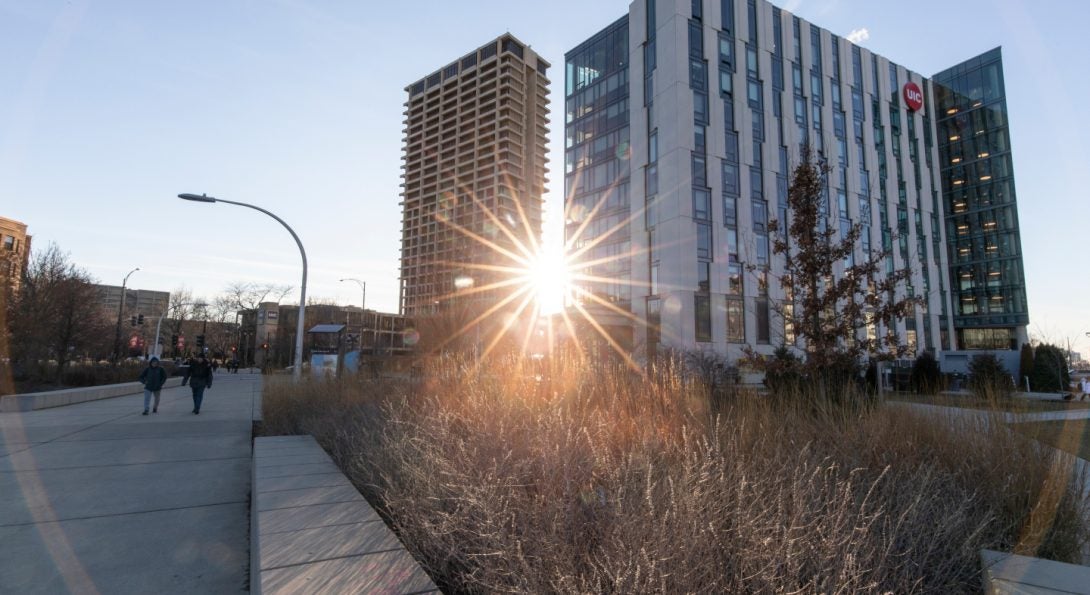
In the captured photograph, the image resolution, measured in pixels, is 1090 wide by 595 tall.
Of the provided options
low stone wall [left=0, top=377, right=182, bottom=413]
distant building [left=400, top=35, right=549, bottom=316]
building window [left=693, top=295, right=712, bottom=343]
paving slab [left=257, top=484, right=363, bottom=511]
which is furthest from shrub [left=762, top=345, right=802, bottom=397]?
distant building [left=400, top=35, right=549, bottom=316]

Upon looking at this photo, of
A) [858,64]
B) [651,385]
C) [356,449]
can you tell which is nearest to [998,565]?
[651,385]

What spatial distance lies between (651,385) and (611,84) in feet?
132

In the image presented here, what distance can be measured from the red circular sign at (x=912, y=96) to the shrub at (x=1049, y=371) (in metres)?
27.4

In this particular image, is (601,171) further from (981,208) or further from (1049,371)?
(981,208)

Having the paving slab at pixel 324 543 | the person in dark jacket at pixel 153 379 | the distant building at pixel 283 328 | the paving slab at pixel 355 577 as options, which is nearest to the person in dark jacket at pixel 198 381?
the person in dark jacket at pixel 153 379

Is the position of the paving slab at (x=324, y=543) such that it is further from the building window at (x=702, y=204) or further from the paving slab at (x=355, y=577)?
the building window at (x=702, y=204)

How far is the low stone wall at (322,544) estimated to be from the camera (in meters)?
2.69

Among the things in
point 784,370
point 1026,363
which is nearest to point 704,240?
point 1026,363

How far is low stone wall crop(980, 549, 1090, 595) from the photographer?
2529 mm

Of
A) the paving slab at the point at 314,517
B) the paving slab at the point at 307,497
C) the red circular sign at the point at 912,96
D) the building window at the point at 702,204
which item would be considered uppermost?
the red circular sign at the point at 912,96

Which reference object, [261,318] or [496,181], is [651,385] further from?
[496,181]

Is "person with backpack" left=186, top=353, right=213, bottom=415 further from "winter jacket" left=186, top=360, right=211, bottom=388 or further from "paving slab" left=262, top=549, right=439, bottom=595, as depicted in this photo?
"paving slab" left=262, top=549, right=439, bottom=595

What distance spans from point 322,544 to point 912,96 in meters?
61.0

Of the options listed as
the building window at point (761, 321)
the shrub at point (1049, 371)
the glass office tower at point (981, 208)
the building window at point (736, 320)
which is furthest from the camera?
the glass office tower at point (981, 208)
